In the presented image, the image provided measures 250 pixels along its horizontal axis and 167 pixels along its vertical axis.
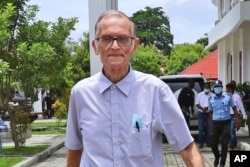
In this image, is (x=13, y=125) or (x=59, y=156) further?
(x=13, y=125)

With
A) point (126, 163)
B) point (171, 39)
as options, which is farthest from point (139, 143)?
point (171, 39)

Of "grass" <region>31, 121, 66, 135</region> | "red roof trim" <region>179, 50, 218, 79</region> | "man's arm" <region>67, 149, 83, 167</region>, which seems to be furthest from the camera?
"red roof trim" <region>179, 50, 218, 79</region>

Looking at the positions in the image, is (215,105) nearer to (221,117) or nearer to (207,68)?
(221,117)

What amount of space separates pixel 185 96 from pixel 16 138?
4722mm

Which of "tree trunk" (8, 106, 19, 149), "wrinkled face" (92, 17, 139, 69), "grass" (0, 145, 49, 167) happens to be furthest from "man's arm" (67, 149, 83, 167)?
"tree trunk" (8, 106, 19, 149)

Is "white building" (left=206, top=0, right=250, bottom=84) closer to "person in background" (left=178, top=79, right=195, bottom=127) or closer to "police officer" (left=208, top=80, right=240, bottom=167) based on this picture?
"person in background" (left=178, top=79, right=195, bottom=127)

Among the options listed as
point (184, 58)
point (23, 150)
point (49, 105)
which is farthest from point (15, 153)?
point (184, 58)

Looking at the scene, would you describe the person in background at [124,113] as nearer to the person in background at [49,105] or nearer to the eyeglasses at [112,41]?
the eyeglasses at [112,41]

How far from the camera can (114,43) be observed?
2949mm

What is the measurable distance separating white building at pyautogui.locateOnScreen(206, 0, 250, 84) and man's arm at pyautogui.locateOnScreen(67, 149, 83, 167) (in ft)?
52.5

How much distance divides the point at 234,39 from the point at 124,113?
2327 centimetres

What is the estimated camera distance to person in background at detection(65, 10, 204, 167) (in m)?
2.91

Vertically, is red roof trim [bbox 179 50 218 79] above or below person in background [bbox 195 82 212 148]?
above

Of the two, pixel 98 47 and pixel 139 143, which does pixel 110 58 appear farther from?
pixel 139 143
